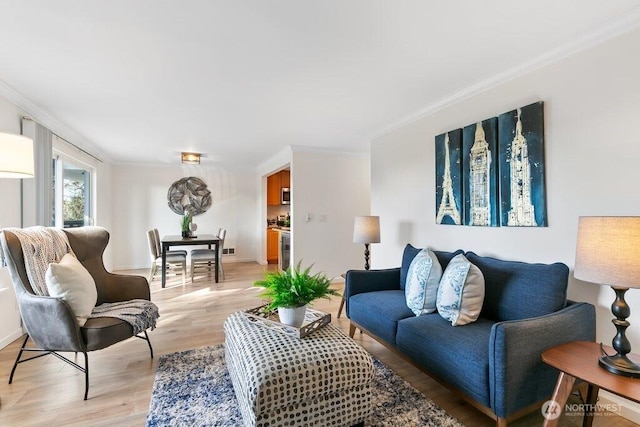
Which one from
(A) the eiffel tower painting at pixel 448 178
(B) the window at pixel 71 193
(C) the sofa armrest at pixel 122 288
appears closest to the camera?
(C) the sofa armrest at pixel 122 288

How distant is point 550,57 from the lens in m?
2.04

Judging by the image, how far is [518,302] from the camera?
6.26 feet

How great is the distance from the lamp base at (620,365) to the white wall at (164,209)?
258 inches

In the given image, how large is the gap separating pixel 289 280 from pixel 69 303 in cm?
147

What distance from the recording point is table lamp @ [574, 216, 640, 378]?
4.08 ft

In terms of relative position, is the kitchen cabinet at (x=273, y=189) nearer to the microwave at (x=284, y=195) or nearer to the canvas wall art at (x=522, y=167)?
the microwave at (x=284, y=195)

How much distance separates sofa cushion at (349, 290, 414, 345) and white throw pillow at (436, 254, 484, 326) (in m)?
0.31

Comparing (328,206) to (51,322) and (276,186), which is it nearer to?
(276,186)

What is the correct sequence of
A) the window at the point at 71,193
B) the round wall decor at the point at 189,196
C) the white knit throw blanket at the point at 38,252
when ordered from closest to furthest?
the white knit throw blanket at the point at 38,252 → the window at the point at 71,193 → the round wall decor at the point at 189,196

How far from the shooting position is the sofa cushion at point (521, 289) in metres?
1.77

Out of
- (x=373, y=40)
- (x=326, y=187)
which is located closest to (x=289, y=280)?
(x=373, y=40)

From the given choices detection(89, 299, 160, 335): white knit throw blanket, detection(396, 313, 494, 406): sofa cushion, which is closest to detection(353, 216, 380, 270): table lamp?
detection(396, 313, 494, 406): sofa cushion

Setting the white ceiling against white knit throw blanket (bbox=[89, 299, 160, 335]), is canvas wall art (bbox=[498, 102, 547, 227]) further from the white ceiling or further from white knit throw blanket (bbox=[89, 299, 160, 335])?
white knit throw blanket (bbox=[89, 299, 160, 335])

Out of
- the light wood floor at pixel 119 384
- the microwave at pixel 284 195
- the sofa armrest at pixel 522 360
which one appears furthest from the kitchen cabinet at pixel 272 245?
the sofa armrest at pixel 522 360
